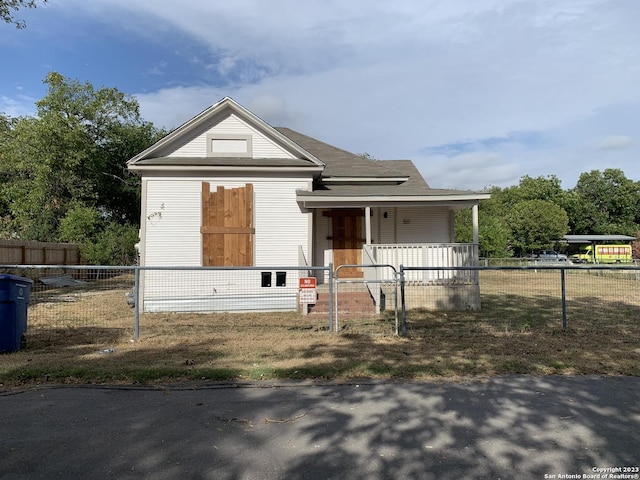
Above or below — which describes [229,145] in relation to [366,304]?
above

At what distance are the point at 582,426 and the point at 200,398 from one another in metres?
3.90

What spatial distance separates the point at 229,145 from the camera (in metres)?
12.9

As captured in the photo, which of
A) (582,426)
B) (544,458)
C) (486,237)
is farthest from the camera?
(486,237)

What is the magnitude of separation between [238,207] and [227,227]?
2.21 feet

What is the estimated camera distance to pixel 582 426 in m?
4.01

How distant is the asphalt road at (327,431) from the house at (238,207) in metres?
7.15

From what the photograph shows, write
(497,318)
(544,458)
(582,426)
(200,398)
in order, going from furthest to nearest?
(497,318) < (200,398) < (582,426) < (544,458)

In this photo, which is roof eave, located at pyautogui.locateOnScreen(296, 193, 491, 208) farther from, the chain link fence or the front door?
the chain link fence

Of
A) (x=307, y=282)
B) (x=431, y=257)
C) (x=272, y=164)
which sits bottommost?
(x=307, y=282)

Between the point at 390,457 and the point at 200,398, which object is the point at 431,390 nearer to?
the point at 390,457

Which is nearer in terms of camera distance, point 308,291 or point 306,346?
point 306,346

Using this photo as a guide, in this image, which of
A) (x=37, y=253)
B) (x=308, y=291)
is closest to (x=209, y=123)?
(x=308, y=291)

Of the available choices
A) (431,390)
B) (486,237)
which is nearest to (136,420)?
(431,390)

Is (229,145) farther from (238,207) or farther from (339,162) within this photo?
(339,162)
